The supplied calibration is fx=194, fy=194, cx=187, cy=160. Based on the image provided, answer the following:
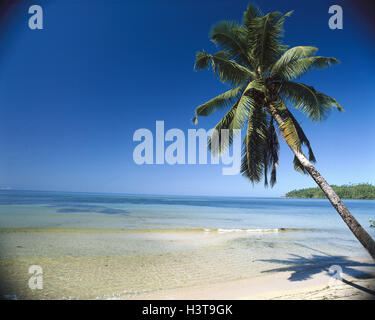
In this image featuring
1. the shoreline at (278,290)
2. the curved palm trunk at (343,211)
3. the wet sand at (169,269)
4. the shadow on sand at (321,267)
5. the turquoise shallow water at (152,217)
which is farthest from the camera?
the turquoise shallow water at (152,217)

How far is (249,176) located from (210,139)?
5.84 ft

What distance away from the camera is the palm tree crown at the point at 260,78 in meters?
5.61

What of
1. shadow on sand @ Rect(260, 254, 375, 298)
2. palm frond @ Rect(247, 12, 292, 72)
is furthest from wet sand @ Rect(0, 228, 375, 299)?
palm frond @ Rect(247, 12, 292, 72)

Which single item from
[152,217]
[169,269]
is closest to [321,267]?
[169,269]

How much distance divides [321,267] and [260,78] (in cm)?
782

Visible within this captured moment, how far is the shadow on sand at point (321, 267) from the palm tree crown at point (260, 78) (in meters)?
3.98

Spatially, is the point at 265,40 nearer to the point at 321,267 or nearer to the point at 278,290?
the point at 278,290

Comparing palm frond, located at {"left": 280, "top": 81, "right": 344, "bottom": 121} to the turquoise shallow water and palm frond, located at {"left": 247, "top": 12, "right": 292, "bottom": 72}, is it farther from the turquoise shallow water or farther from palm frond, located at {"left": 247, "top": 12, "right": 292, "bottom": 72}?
the turquoise shallow water

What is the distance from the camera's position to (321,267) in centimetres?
791

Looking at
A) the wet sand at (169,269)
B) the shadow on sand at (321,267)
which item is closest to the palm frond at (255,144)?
the wet sand at (169,269)

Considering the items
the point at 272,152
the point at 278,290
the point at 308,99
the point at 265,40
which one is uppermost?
the point at 265,40

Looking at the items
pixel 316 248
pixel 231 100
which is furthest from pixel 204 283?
pixel 316 248

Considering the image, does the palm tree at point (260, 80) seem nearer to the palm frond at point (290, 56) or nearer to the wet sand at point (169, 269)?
the palm frond at point (290, 56)
